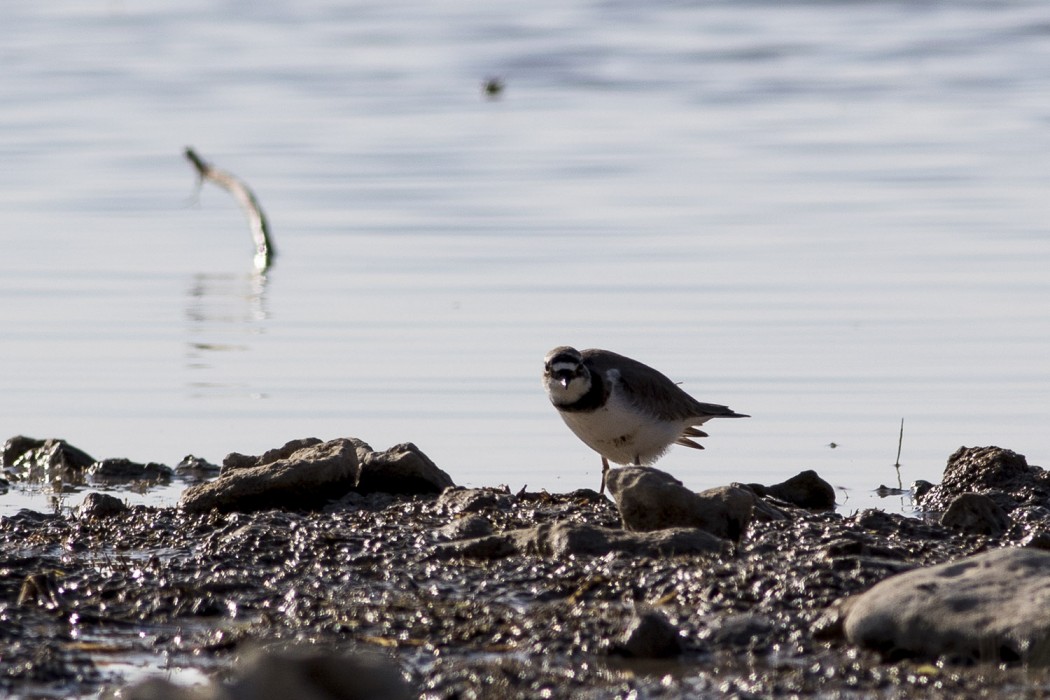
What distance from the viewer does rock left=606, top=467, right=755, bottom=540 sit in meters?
7.09

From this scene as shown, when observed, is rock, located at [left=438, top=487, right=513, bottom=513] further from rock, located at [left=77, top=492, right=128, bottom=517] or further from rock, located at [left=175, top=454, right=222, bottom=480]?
rock, located at [left=175, top=454, right=222, bottom=480]

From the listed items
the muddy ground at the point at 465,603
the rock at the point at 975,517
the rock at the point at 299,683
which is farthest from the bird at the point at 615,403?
the rock at the point at 299,683

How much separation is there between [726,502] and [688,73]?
26.2 metres

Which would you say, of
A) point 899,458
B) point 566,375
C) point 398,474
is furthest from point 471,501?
point 899,458

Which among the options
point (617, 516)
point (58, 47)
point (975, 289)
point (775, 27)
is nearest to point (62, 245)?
point (975, 289)

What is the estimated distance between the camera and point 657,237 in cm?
1656

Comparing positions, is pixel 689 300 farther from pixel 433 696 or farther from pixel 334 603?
pixel 433 696

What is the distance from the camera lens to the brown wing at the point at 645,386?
8945mm

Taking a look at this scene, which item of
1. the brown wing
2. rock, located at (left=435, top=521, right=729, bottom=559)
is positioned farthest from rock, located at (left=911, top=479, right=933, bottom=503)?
rock, located at (left=435, top=521, right=729, bottom=559)

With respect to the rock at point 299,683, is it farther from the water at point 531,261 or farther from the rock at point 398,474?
the water at point 531,261

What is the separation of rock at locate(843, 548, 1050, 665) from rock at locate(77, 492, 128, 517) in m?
3.61

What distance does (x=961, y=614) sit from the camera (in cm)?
559

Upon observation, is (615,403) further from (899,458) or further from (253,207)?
(253,207)

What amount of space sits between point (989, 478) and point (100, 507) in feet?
13.1
